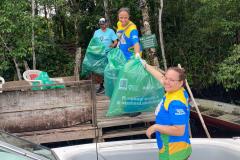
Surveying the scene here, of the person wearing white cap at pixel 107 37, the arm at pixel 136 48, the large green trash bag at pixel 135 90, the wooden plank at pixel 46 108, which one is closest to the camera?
the large green trash bag at pixel 135 90

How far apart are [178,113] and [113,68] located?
8.63 ft

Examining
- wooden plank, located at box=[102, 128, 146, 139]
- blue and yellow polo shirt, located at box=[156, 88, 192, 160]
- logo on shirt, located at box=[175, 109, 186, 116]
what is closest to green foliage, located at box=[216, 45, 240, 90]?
wooden plank, located at box=[102, 128, 146, 139]

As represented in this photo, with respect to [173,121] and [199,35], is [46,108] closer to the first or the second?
[173,121]

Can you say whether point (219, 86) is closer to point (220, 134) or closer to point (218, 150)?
point (220, 134)

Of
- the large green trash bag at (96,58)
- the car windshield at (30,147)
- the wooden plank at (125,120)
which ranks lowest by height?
the wooden plank at (125,120)

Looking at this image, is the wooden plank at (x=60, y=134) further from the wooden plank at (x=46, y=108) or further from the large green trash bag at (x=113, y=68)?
the large green trash bag at (x=113, y=68)

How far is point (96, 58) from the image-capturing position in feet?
22.4

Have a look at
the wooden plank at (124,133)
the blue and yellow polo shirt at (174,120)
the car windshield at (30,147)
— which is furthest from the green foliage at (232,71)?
the car windshield at (30,147)

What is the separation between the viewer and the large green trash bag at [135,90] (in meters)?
4.98

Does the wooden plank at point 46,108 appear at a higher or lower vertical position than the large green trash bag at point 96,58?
lower

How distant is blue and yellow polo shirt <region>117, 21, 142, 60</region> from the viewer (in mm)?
5672

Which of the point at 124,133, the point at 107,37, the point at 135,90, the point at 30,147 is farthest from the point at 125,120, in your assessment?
the point at 30,147

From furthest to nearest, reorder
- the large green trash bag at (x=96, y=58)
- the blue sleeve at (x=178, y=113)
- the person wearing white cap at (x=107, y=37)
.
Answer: the person wearing white cap at (x=107, y=37) → the large green trash bag at (x=96, y=58) → the blue sleeve at (x=178, y=113)

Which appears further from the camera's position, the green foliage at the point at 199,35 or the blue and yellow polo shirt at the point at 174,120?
the green foliage at the point at 199,35
